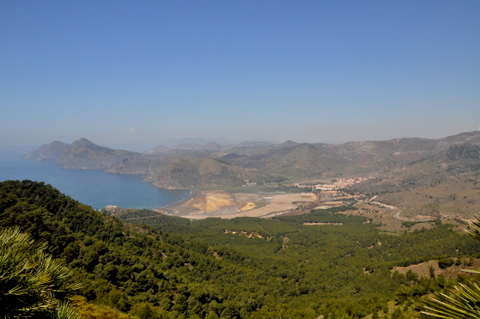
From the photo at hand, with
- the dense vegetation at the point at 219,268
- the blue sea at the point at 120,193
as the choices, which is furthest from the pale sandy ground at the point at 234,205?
the dense vegetation at the point at 219,268

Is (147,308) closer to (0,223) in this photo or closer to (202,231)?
(0,223)

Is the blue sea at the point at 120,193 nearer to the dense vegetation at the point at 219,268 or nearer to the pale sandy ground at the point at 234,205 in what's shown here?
the pale sandy ground at the point at 234,205

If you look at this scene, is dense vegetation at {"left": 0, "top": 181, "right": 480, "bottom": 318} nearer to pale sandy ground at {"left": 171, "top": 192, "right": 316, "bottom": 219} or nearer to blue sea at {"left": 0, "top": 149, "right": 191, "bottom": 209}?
pale sandy ground at {"left": 171, "top": 192, "right": 316, "bottom": 219}

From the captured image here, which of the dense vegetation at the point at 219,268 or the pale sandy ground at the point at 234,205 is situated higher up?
the dense vegetation at the point at 219,268

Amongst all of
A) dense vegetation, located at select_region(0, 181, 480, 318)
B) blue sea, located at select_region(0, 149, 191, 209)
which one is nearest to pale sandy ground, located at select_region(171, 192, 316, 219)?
blue sea, located at select_region(0, 149, 191, 209)

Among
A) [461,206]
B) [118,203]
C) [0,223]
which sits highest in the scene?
[0,223]

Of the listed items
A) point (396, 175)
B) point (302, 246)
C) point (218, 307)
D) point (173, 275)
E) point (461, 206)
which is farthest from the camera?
point (396, 175)

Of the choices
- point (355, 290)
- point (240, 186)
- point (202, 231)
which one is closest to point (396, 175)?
point (240, 186)
